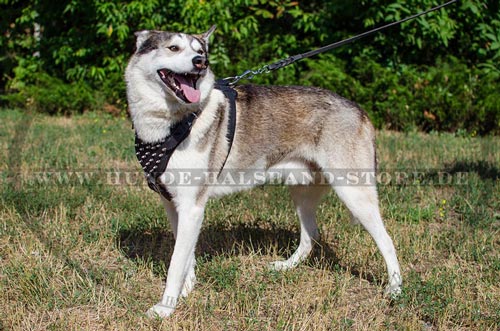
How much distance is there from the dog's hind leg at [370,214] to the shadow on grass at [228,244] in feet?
1.01

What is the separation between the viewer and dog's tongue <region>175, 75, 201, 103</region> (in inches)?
140

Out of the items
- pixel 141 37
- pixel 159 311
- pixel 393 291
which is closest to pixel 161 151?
pixel 141 37

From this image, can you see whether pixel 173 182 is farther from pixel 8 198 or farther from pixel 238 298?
pixel 8 198

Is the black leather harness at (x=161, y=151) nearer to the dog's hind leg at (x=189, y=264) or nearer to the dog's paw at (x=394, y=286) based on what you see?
the dog's hind leg at (x=189, y=264)

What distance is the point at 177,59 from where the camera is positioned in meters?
3.56

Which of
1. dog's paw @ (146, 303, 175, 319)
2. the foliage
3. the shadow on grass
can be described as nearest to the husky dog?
dog's paw @ (146, 303, 175, 319)

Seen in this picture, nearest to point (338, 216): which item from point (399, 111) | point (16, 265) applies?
point (16, 265)

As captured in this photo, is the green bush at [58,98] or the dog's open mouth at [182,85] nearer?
the dog's open mouth at [182,85]

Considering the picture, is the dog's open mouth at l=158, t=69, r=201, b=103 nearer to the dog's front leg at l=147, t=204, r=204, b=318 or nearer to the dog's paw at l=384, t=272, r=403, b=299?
the dog's front leg at l=147, t=204, r=204, b=318

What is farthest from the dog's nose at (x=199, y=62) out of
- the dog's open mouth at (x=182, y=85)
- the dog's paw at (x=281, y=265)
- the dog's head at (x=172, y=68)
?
the dog's paw at (x=281, y=265)

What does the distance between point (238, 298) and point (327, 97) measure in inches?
64.1

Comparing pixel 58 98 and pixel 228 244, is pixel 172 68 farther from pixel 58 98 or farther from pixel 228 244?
pixel 58 98

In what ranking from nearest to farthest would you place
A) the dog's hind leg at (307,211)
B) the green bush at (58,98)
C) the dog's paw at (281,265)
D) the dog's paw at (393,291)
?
1. the dog's paw at (393,291)
2. the dog's paw at (281,265)
3. the dog's hind leg at (307,211)
4. the green bush at (58,98)

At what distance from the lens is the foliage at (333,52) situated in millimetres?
9906
